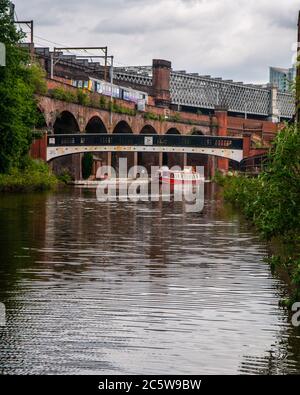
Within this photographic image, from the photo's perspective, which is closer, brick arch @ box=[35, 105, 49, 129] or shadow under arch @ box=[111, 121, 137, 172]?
brick arch @ box=[35, 105, 49, 129]

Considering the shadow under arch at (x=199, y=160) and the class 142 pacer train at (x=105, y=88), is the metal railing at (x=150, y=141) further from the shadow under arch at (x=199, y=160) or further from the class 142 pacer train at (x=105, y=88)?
the shadow under arch at (x=199, y=160)

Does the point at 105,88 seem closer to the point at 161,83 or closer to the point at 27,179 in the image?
the point at 161,83

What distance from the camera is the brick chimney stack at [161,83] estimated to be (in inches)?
5617

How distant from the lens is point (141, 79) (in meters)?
151

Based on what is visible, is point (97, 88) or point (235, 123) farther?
point (235, 123)

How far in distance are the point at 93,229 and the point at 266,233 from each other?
14469mm

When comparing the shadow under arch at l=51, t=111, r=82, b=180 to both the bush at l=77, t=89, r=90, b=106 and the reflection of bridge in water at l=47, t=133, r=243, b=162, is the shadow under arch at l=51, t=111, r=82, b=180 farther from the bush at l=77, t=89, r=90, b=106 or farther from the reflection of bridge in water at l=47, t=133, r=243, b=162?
the reflection of bridge in water at l=47, t=133, r=243, b=162

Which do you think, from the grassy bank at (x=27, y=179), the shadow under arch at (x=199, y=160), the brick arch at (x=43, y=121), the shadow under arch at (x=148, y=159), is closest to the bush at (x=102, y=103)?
the brick arch at (x=43, y=121)

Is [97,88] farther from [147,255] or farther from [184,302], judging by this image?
[184,302]

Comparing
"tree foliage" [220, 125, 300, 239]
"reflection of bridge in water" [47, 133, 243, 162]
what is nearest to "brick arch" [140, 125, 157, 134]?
"reflection of bridge in water" [47, 133, 243, 162]

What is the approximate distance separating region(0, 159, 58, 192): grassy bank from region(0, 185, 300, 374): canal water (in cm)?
2979

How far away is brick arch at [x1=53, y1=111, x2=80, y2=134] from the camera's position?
90.8 meters
